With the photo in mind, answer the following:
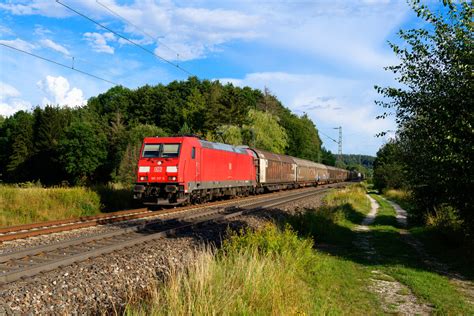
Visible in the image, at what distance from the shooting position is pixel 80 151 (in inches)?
2771

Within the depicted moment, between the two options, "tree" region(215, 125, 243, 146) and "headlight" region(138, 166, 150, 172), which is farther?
"tree" region(215, 125, 243, 146)

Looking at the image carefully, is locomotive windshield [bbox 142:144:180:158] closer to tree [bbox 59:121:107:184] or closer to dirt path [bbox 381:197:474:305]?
dirt path [bbox 381:197:474:305]

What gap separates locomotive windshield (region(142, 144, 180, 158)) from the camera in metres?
20.4

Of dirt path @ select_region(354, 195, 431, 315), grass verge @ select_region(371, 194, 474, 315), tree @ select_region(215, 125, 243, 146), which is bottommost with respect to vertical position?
dirt path @ select_region(354, 195, 431, 315)

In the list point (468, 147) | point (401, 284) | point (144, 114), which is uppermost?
point (144, 114)

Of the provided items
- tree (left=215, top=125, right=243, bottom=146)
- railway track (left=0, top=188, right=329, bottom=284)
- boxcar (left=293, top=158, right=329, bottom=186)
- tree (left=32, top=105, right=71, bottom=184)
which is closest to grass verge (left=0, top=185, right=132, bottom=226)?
railway track (left=0, top=188, right=329, bottom=284)

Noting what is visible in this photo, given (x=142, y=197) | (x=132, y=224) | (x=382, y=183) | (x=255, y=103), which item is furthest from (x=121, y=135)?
(x=132, y=224)

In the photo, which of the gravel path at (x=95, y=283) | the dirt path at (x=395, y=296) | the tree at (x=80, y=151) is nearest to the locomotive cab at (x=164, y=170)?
the gravel path at (x=95, y=283)

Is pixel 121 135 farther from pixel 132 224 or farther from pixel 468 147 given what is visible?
pixel 468 147

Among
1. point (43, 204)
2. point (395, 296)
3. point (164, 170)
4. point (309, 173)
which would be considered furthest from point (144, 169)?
point (309, 173)

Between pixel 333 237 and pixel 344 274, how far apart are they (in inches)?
213

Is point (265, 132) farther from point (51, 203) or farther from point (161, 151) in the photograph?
point (51, 203)

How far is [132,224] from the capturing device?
48.8 ft

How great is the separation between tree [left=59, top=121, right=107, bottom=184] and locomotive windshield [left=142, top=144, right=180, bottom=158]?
172 ft
